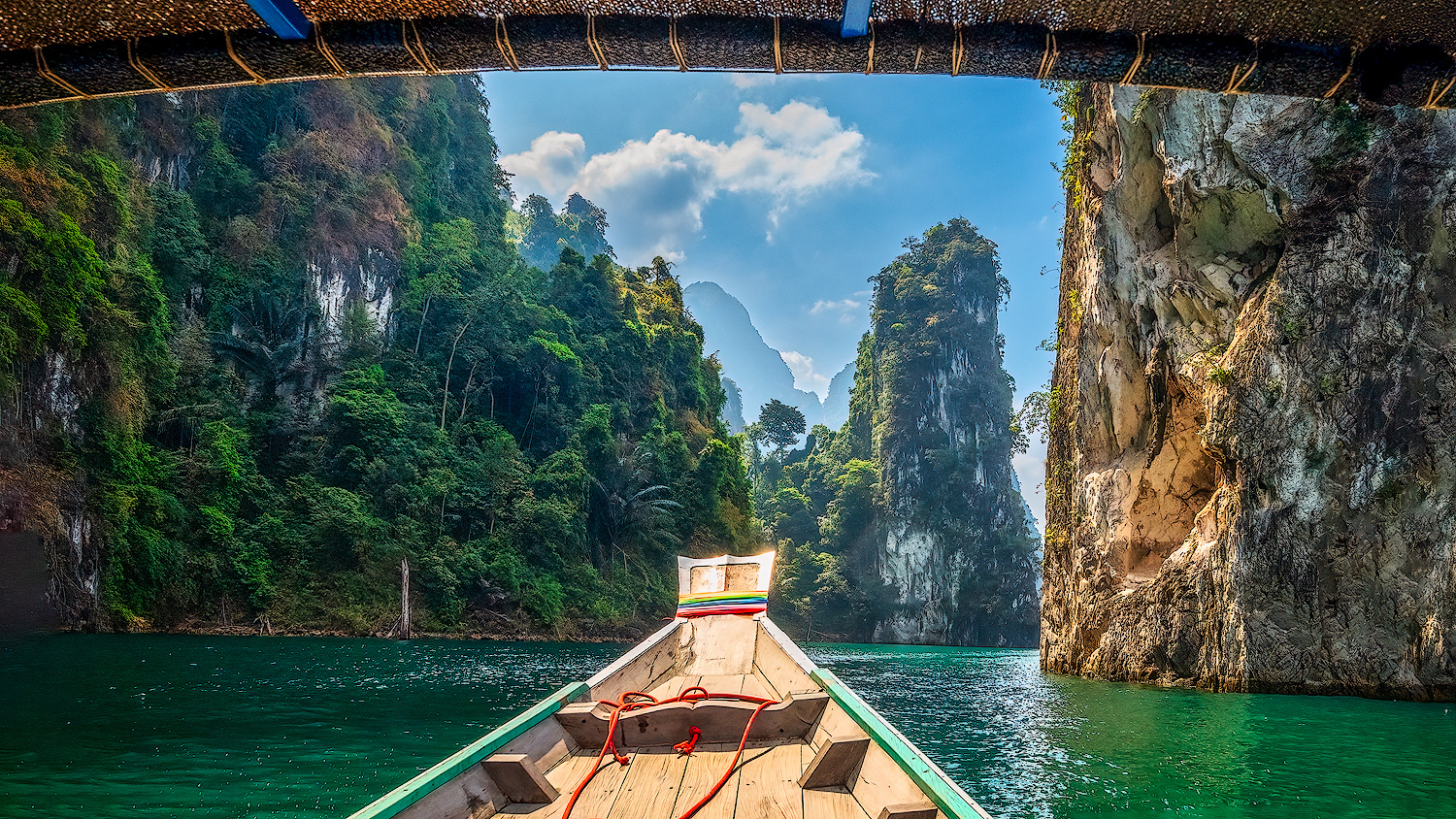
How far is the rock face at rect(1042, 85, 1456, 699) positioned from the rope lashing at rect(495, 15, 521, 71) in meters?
12.3

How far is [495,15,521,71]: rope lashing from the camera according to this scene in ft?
7.16

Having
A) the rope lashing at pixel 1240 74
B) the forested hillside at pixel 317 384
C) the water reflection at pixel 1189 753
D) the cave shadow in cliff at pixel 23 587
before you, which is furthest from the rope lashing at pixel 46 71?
the cave shadow in cliff at pixel 23 587

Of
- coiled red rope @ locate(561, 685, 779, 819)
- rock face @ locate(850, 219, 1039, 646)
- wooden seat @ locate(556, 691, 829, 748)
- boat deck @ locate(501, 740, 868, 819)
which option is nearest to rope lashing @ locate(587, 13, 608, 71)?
coiled red rope @ locate(561, 685, 779, 819)

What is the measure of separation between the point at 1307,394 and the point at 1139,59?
11.7 metres

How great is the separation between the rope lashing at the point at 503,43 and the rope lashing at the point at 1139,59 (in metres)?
1.81

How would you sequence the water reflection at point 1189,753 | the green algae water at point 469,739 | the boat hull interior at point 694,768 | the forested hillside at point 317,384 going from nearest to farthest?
the boat hull interior at point 694,768
the green algae water at point 469,739
the water reflection at point 1189,753
the forested hillside at point 317,384

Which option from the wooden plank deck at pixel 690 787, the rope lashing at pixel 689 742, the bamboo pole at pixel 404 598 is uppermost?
the rope lashing at pixel 689 742

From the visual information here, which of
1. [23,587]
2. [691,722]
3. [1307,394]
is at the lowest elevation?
[23,587]

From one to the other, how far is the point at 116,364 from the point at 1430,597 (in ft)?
86.4

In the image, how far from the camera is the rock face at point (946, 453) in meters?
46.8

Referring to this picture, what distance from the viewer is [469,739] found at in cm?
664

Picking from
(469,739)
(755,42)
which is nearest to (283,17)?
(755,42)

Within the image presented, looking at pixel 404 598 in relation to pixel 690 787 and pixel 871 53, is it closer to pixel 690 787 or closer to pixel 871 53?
pixel 690 787

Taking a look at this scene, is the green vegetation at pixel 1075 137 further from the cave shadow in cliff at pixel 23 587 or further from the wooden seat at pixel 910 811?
the cave shadow in cliff at pixel 23 587
